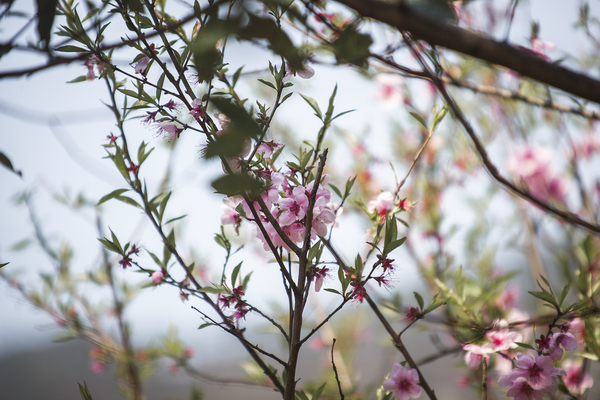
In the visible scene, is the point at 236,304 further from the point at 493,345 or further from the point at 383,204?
the point at 493,345

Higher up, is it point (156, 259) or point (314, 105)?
point (314, 105)

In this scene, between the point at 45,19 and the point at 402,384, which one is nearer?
the point at 45,19

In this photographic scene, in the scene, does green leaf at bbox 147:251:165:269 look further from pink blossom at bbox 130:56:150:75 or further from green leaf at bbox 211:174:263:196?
green leaf at bbox 211:174:263:196

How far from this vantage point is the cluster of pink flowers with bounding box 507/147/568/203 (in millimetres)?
1204

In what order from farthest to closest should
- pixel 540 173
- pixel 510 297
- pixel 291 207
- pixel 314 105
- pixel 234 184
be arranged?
1. pixel 510 297
2. pixel 540 173
3. pixel 314 105
4. pixel 291 207
5. pixel 234 184

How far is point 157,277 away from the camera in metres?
0.64

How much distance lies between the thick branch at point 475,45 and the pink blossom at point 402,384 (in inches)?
18.5

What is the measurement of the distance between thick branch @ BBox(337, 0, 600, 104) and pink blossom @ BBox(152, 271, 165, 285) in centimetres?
51

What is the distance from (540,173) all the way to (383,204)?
A: 2.80 feet

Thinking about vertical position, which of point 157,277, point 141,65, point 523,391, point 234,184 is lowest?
point 523,391

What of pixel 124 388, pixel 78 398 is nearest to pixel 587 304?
pixel 124 388

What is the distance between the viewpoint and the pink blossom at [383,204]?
632 mm

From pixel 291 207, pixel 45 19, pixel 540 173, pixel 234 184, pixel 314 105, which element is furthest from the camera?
pixel 540 173

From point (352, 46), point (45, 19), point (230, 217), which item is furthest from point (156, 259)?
point (352, 46)
